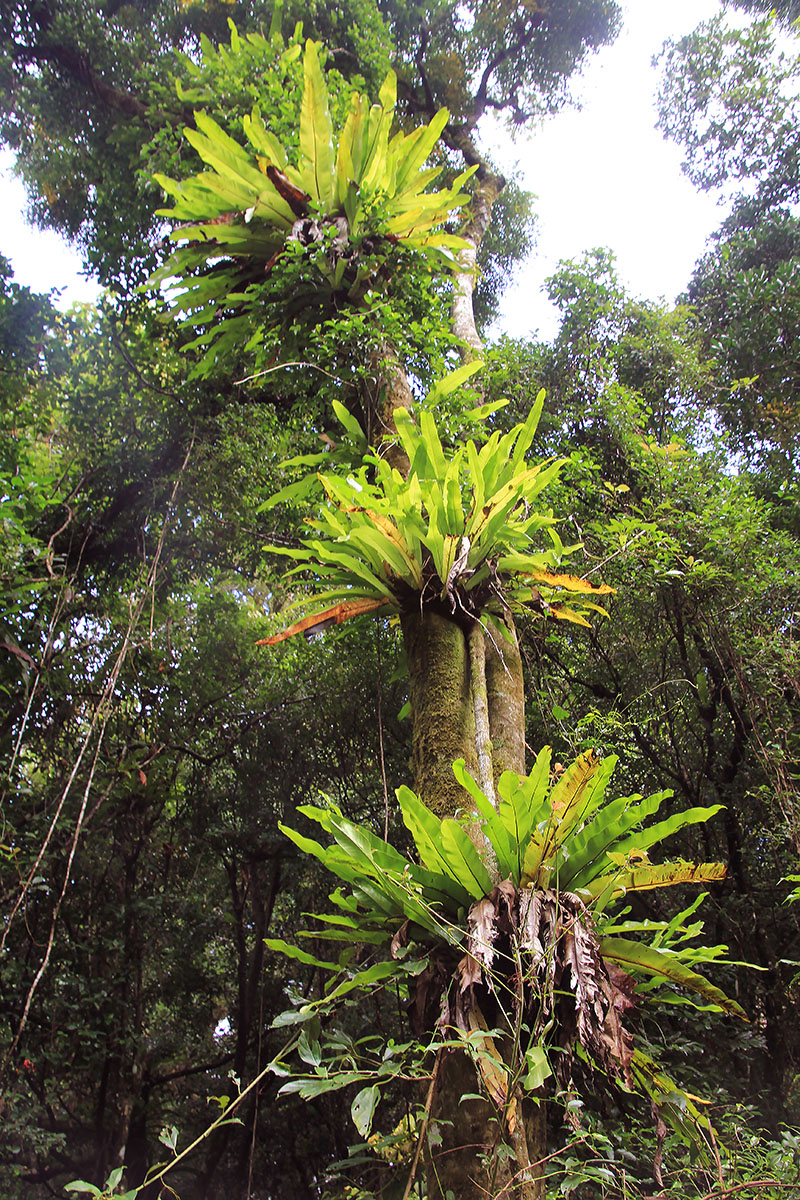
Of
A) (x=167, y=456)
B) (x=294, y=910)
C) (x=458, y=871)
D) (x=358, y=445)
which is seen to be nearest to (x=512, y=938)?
(x=458, y=871)

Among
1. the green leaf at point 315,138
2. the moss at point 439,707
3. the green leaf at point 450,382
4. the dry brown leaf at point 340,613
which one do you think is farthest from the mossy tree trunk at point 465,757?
the green leaf at point 315,138

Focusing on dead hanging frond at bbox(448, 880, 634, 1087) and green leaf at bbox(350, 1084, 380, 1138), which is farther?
dead hanging frond at bbox(448, 880, 634, 1087)

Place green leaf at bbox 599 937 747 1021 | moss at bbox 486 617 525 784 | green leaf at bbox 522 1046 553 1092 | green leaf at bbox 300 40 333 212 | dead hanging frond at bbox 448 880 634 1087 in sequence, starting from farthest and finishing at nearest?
green leaf at bbox 300 40 333 212
moss at bbox 486 617 525 784
green leaf at bbox 599 937 747 1021
dead hanging frond at bbox 448 880 634 1087
green leaf at bbox 522 1046 553 1092

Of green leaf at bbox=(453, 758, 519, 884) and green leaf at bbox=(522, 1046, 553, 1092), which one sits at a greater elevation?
green leaf at bbox=(453, 758, 519, 884)

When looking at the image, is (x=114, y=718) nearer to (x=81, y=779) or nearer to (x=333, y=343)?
(x=81, y=779)

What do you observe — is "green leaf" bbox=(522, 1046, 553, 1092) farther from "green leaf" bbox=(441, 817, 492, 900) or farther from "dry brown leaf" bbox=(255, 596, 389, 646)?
"dry brown leaf" bbox=(255, 596, 389, 646)

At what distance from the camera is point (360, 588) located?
1797mm

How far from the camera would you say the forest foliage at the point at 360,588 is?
4.29 feet

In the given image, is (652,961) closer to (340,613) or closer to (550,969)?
(550,969)

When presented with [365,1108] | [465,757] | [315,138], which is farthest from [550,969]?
[315,138]

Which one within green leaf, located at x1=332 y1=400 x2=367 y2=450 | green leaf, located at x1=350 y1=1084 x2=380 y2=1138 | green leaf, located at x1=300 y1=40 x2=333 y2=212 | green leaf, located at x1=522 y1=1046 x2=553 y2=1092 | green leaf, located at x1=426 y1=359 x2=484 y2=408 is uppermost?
green leaf, located at x1=300 y1=40 x2=333 y2=212

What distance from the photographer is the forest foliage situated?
1308 millimetres

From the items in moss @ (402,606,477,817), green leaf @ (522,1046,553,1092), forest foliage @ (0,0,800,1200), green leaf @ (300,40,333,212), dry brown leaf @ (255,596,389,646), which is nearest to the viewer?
green leaf @ (522,1046,553,1092)

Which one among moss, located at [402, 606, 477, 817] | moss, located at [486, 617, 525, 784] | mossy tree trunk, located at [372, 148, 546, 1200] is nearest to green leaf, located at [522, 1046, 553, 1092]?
mossy tree trunk, located at [372, 148, 546, 1200]
